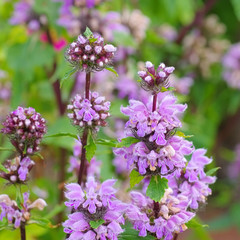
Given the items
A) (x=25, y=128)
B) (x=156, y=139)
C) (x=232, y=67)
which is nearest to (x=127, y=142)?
(x=156, y=139)

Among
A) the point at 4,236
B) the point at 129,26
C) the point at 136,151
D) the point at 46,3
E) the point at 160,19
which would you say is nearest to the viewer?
the point at 136,151

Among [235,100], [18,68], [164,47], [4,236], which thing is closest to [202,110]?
[235,100]

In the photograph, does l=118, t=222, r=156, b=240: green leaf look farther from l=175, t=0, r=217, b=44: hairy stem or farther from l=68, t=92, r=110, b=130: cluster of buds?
l=175, t=0, r=217, b=44: hairy stem

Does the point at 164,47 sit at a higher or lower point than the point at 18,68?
higher

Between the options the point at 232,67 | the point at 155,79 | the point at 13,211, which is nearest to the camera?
the point at 155,79

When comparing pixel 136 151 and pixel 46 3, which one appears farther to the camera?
pixel 46 3

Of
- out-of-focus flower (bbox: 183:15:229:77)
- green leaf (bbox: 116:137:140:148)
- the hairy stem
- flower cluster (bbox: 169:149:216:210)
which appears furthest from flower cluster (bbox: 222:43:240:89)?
green leaf (bbox: 116:137:140:148)

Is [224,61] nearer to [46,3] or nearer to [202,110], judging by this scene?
[202,110]

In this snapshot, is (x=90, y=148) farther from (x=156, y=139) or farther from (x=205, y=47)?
(x=205, y=47)
